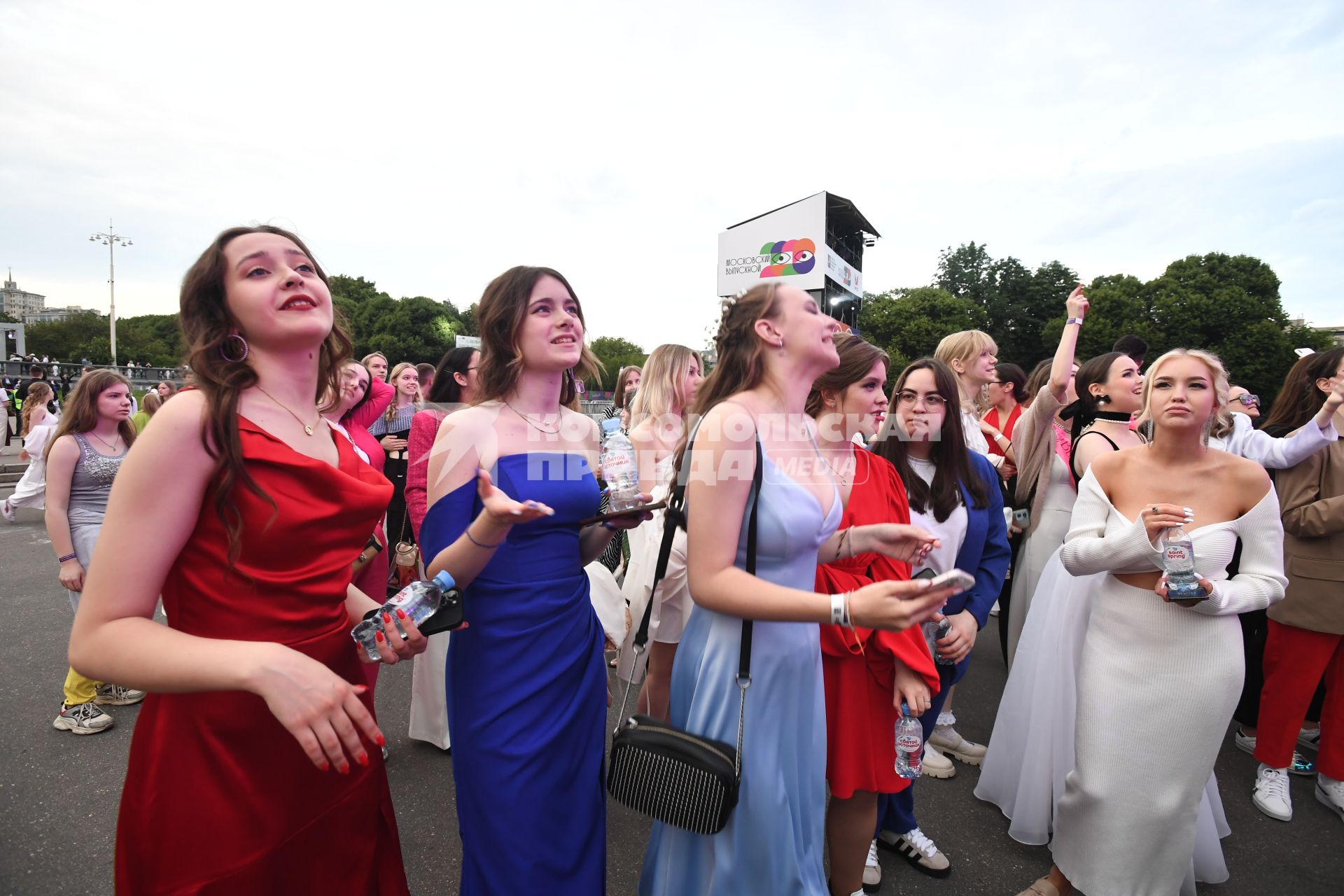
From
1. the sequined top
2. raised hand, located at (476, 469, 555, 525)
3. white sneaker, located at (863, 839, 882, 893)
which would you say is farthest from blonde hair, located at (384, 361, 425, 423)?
white sneaker, located at (863, 839, 882, 893)

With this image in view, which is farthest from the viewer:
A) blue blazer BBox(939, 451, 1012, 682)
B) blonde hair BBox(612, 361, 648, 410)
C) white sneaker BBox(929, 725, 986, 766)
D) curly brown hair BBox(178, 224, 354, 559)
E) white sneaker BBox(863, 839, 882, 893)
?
blonde hair BBox(612, 361, 648, 410)

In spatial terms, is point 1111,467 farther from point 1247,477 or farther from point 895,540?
point 895,540

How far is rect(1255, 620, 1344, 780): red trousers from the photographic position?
11.3ft

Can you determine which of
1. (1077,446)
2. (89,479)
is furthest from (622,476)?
(89,479)

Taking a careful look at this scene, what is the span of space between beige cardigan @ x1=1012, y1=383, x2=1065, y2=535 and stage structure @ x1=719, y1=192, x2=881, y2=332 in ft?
120

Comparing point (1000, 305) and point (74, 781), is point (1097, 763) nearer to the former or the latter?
point (74, 781)

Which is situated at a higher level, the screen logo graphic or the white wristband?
the screen logo graphic

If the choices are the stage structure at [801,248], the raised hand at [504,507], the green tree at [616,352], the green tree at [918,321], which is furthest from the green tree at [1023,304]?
the raised hand at [504,507]

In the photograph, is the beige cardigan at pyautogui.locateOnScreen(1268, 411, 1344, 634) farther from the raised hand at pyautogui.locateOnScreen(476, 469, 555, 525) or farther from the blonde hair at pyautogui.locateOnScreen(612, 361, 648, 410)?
the blonde hair at pyautogui.locateOnScreen(612, 361, 648, 410)

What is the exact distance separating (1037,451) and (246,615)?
4.23 meters

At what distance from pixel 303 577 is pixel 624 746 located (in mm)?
938

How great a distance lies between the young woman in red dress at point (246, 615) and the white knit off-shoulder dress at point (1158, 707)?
2561mm

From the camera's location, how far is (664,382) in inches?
181

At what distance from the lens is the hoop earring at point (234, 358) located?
4.98ft
